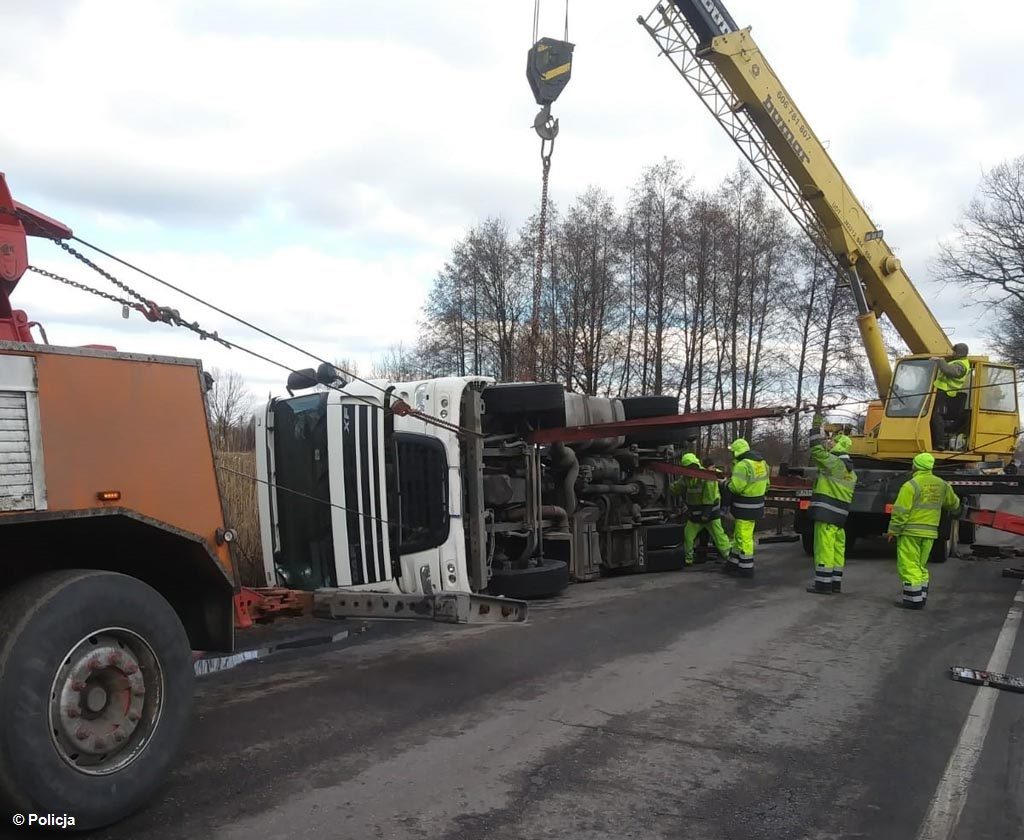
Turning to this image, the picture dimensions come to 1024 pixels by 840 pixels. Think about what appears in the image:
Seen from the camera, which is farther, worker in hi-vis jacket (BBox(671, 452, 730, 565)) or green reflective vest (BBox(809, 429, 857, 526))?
worker in hi-vis jacket (BBox(671, 452, 730, 565))

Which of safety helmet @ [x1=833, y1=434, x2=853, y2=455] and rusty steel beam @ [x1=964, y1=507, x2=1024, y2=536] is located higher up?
safety helmet @ [x1=833, y1=434, x2=853, y2=455]

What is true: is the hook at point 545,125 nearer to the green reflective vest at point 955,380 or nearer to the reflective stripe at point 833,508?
the reflective stripe at point 833,508

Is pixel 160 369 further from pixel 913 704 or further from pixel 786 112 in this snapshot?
pixel 786 112

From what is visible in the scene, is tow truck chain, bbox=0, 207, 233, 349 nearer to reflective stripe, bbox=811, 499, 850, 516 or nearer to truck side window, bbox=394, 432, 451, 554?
truck side window, bbox=394, 432, 451, 554

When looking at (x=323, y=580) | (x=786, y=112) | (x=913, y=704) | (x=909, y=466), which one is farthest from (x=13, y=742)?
(x=786, y=112)

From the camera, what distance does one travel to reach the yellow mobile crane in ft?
42.7

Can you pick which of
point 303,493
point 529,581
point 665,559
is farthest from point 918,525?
point 303,493

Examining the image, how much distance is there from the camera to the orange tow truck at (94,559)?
2879 millimetres

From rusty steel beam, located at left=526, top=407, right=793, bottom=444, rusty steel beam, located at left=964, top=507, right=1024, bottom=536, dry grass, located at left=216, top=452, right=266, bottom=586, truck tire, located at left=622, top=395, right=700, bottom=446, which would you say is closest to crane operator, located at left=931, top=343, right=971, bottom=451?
rusty steel beam, located at left=964, top=507, right=1024, bottom=536

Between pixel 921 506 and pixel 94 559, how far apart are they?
770 centimetres

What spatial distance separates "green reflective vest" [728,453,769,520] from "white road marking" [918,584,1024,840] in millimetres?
3814

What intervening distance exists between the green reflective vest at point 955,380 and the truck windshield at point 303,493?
1052 cm

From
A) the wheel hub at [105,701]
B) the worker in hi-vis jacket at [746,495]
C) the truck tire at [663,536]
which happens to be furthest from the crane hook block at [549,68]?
the wheel hub at [105,701]

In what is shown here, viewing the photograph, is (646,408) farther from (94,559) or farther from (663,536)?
(94,559)
